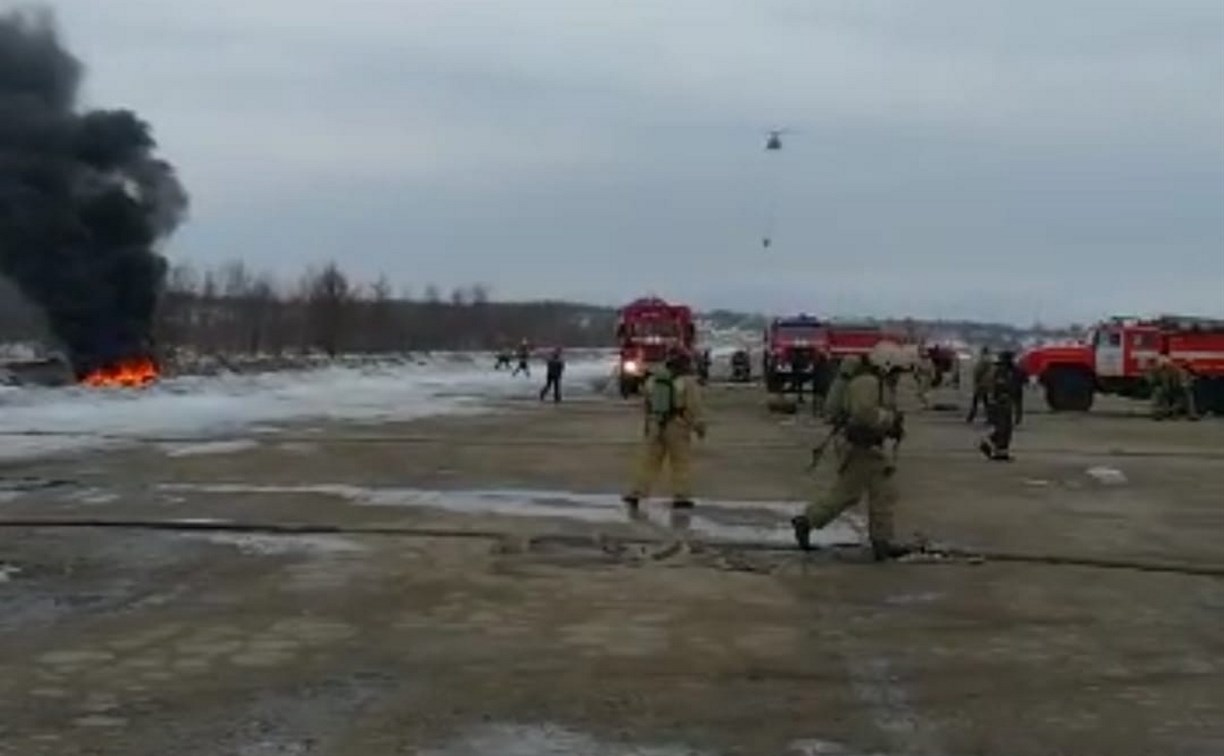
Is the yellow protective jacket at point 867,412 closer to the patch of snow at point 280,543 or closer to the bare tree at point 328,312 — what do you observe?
the patch of snow at point 280,543

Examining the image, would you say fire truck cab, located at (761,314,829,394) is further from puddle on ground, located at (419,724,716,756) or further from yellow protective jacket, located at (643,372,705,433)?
puddle on ground, located at (419,724,716,756)

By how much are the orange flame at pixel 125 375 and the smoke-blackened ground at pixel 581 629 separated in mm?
29543

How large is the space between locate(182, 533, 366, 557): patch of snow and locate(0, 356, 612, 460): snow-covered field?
30.3 feet

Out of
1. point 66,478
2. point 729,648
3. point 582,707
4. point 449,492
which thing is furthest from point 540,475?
point 582,707

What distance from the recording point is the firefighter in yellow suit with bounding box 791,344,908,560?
38.9 feet

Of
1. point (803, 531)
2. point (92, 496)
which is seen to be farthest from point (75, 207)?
point (803, 531)

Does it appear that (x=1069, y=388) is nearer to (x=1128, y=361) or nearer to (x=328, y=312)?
(x=1128, y=361)

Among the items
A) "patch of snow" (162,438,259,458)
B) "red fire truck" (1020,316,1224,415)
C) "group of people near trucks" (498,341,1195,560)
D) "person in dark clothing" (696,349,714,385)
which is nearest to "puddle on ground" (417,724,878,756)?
"group of people near trucks" (498,341,1195,560)

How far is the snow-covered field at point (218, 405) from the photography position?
84.3 feet

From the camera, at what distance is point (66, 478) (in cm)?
1767

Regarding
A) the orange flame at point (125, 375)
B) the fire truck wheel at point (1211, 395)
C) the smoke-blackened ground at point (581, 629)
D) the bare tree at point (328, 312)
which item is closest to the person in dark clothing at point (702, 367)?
the smoke-blackened ground at point (581, 629)

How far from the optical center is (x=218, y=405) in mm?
36969

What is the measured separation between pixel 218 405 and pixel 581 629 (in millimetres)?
29635

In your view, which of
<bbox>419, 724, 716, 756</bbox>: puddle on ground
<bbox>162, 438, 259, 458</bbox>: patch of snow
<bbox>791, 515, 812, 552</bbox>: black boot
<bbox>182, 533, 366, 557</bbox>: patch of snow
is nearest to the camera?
<bbox>419, 724, 716, 756</bbox>: puddle on ground
